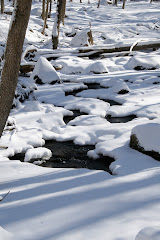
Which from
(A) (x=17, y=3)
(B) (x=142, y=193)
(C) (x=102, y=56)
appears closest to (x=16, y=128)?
(A) (x=17, y=3)

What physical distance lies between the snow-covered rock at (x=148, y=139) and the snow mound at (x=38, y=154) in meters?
1.50

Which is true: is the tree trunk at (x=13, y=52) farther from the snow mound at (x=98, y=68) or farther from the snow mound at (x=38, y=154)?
the snow mound at (x=98, y=68)

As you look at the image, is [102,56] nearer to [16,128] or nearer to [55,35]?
[55,35]

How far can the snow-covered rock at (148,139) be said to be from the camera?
4.84 metres

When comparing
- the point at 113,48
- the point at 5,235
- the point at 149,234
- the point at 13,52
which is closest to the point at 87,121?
the point at 13,52

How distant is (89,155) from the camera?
524cm

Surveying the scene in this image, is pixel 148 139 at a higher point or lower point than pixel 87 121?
higher

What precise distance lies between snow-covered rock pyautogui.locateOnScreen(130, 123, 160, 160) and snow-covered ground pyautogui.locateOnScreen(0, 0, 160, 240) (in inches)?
0.7

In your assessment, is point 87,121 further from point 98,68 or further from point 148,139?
point 98,68

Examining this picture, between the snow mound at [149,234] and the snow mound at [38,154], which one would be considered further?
the snow mound at [38,154]

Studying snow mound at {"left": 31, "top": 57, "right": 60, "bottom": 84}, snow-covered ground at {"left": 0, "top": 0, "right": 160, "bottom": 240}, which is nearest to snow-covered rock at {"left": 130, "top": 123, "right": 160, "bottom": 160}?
snow-covered ground at {"left": 0, "top": 0, "right": 160, "bottom": 240}

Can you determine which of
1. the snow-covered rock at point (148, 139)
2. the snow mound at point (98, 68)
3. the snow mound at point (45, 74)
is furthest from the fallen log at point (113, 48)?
the snow-covered rock at point (148, 139)

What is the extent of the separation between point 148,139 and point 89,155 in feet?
3.46

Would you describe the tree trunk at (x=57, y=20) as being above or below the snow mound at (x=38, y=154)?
above
